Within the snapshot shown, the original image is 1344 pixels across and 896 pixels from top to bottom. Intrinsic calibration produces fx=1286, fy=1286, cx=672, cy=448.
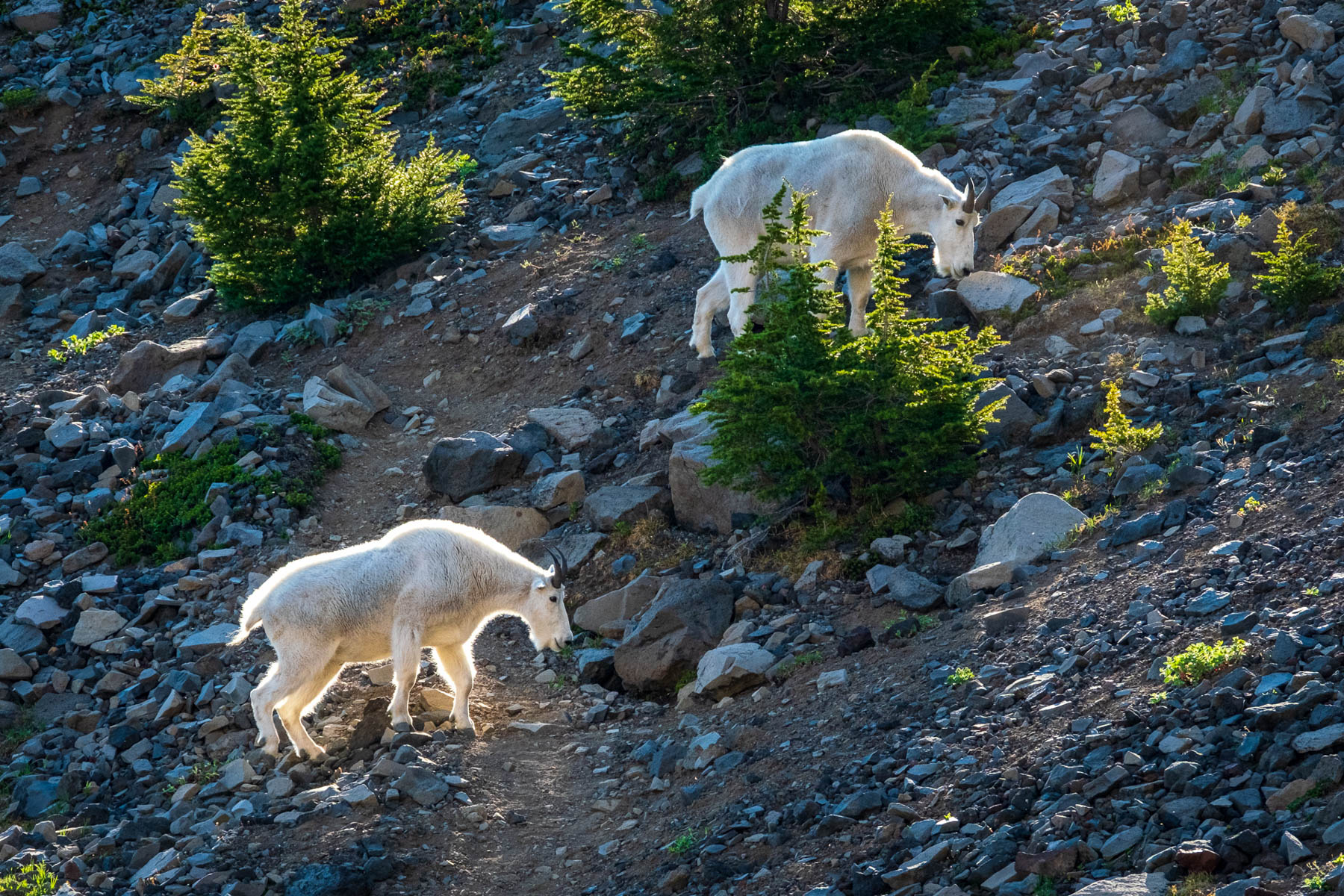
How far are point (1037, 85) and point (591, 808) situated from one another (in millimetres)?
13071

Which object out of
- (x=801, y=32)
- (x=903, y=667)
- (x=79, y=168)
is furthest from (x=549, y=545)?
(x=79, y=168)

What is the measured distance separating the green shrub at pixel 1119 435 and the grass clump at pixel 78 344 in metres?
15.0

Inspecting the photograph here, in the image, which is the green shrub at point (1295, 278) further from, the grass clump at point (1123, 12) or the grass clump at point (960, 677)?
the grass clump at point (1123, 12)

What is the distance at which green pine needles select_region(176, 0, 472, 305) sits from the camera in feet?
62.5

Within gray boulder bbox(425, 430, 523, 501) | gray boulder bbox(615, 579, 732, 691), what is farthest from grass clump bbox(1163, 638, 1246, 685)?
gray boulder bbox(425, 430, 523, 501)

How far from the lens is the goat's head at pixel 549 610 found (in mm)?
11156

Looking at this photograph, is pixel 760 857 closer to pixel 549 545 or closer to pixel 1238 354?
pixel 549 545

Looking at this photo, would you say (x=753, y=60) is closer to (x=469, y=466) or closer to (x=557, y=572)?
(x=469, y=466)

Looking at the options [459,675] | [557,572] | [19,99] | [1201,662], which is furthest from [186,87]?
[1201,662]

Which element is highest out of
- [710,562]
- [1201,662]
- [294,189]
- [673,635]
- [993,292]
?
[294,189]

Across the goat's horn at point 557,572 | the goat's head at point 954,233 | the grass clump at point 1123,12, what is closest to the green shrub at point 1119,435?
the goat's head at point 954,233

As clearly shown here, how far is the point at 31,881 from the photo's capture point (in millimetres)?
9039

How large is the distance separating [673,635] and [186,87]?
19288 mm

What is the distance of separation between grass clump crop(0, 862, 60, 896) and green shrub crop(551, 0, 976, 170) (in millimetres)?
13233
